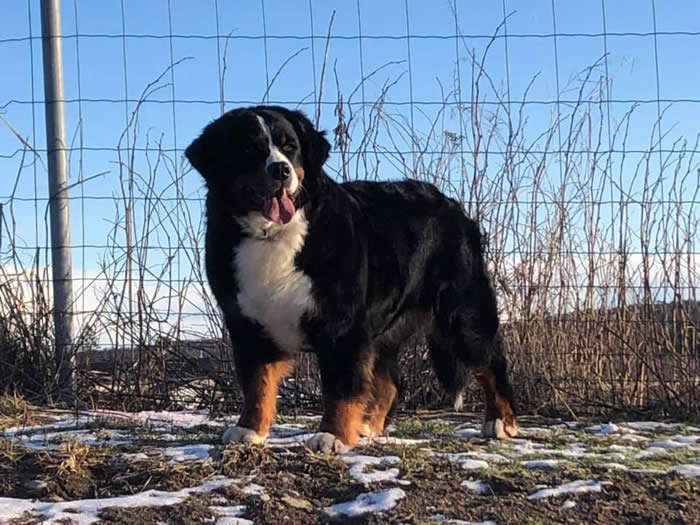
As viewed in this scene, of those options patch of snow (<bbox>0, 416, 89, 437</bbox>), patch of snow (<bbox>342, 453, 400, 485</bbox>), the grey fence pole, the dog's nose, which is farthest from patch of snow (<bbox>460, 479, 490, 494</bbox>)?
the grey fence pole

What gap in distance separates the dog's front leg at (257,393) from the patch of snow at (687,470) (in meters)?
1.53

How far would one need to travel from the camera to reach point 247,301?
342cm

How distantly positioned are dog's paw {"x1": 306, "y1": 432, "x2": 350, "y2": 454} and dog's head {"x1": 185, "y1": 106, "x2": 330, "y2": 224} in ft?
2.81

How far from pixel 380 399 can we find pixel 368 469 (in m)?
1.15

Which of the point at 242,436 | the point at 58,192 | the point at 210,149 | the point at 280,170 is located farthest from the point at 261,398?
the point at 58,192

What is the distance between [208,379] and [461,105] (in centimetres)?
223

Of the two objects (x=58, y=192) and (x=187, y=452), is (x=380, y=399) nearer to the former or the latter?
(x=187, y=452)

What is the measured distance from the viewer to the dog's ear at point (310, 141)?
358cm

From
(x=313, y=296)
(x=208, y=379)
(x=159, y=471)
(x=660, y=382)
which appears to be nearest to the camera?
(x=159, y=471)

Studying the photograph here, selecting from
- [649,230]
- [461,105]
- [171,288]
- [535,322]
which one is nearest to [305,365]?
[171,288]

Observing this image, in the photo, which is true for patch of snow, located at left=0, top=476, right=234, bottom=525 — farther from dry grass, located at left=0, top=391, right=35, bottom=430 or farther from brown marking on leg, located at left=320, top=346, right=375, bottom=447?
dry grass, located at left=0, top=391, right=35, bottom=430

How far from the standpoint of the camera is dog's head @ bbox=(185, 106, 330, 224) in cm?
333

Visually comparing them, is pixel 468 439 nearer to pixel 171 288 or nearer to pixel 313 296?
pixel 313 296

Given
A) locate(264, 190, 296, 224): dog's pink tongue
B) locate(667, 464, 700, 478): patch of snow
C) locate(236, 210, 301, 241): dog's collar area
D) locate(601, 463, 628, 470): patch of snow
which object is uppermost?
locate(264, 190, 296, 224): dog's pink tongue
